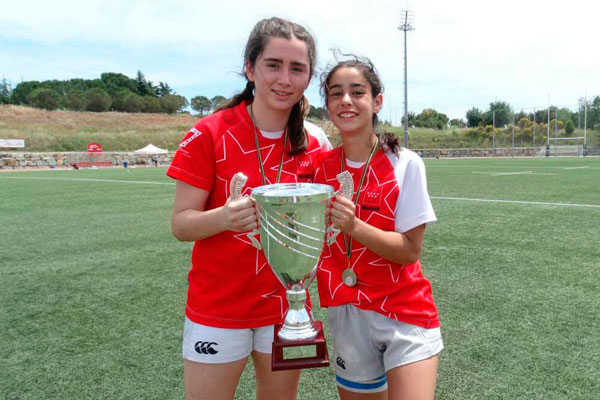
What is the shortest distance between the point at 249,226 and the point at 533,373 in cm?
204


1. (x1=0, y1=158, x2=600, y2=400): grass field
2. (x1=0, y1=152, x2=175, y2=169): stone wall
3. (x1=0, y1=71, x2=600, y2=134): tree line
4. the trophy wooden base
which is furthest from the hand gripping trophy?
(x1=0, y1=71, x2=600, y2=134): tree line

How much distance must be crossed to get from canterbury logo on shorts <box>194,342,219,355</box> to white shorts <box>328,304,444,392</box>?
43cm

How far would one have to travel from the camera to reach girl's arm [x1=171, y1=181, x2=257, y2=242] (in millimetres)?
1312

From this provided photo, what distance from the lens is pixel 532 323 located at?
10.5 ft

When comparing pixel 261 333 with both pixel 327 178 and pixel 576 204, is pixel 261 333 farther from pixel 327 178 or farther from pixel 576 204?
pixel 576 204

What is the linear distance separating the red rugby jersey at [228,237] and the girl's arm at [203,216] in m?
0.04

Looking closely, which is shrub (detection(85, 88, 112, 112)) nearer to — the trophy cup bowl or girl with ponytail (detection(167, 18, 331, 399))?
girl with ponytail (detection(167, 18, 331, 399))

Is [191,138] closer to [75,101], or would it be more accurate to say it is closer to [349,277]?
[349,277]

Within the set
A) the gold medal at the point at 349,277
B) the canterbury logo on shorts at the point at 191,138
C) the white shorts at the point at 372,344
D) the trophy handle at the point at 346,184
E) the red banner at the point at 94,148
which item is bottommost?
the white shorts at the point at 372,344

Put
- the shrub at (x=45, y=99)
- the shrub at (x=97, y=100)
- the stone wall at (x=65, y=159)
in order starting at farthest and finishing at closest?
the shrub at (x=97, y=100) < the shrub at (x=45, y=99) < the stone wall at (x=65, y=159)

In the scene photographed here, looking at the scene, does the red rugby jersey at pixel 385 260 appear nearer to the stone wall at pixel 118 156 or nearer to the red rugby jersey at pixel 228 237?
the red rugby jersey at pixel 228 237

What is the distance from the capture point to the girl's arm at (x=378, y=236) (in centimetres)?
137

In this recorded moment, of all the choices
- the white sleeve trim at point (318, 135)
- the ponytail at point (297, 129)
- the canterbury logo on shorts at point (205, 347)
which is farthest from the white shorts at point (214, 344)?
the white sleeve trim at point (318, 135)

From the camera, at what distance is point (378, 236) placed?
1.47 metres
